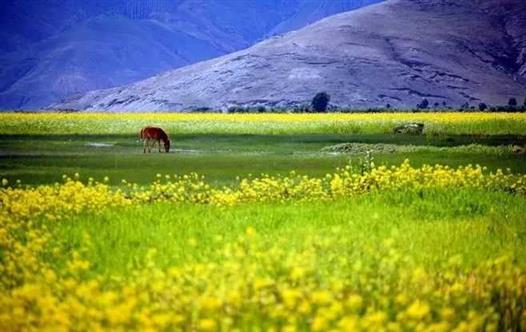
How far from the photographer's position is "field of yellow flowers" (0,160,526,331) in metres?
8.43

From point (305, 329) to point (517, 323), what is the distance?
311 centimetres

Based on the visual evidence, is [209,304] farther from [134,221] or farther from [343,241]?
[134,221]

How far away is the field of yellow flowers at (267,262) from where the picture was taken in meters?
8.43

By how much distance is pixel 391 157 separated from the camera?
1438 inches

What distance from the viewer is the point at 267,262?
34.1 ft

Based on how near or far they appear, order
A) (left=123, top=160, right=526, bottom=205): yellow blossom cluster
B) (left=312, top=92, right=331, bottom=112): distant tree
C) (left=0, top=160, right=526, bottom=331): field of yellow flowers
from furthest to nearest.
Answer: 1. (left=312, top=92, right=331, bottom=112): distant tree
2. (left=123, top=160, right=526, bottom=205): yellow blossom cluster
3. (left=0, top=160, right=526, bottom=331): field of yellow flowers

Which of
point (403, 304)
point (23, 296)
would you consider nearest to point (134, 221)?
point (23, 296)

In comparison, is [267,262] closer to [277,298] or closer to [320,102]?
[277,298]

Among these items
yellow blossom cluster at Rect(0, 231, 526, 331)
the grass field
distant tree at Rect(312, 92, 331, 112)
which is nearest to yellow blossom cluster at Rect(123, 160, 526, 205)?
the grass field

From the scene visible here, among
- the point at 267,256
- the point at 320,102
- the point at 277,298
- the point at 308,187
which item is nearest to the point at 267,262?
the point at 267,256

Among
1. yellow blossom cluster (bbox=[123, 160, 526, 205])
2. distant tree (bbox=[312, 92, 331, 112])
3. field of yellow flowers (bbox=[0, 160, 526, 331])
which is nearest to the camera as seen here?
field of yellow flowers (bbox=[0, 160, 526, 331])

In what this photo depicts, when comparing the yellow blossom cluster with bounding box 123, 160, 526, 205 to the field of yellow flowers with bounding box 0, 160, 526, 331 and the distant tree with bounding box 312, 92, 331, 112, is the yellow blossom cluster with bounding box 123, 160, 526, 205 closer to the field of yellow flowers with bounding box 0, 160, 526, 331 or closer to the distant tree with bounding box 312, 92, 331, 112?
the field of yellow flowers with bounding box 0, 160, 526, 331

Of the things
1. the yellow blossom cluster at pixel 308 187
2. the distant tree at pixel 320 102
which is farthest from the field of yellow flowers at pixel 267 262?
the distant tree at pixel 320 102

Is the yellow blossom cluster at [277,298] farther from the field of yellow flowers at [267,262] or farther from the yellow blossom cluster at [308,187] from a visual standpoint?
the yellow blossom cluster at [308,187]
